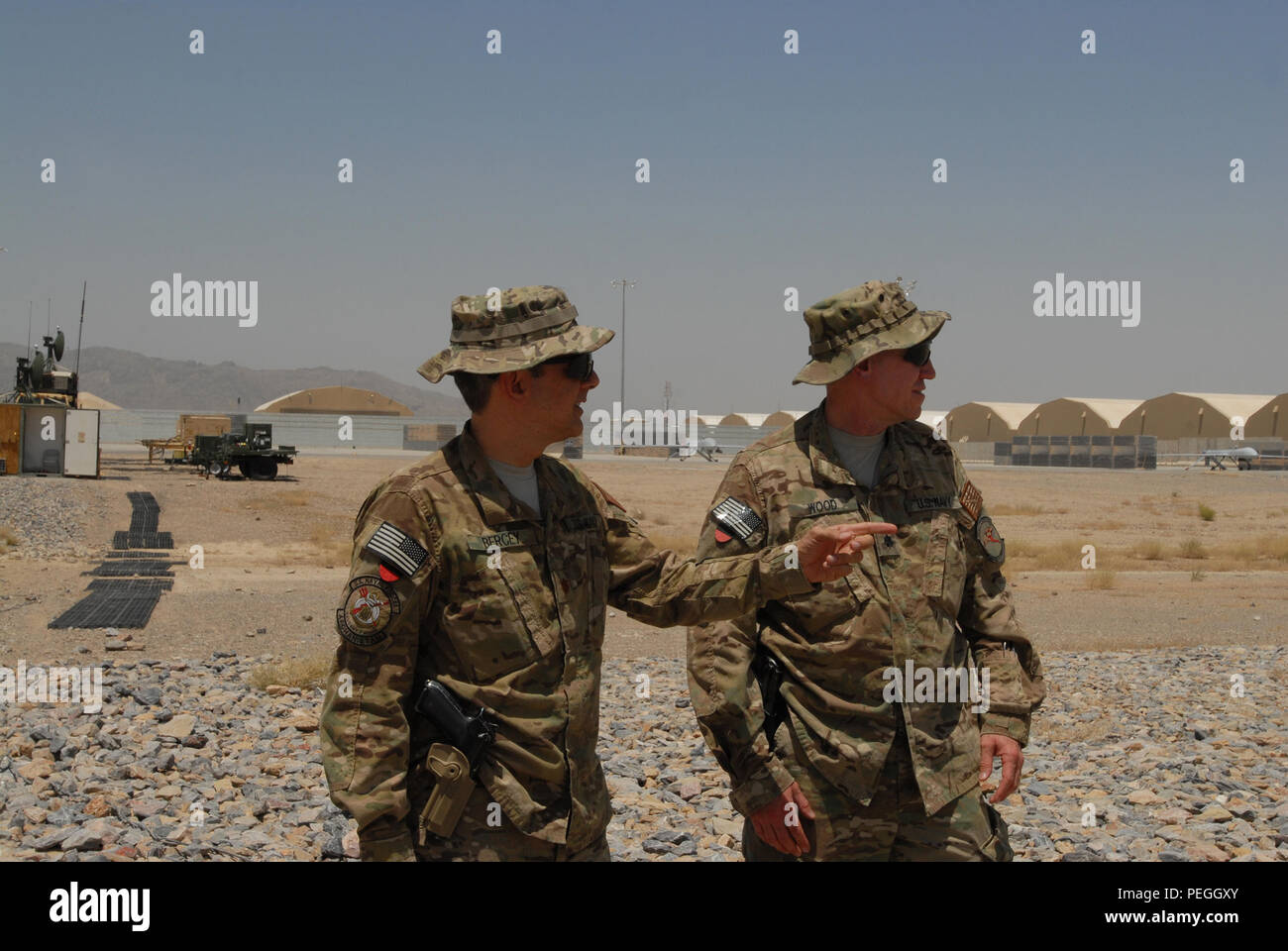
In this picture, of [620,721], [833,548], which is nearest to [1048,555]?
[620,721]

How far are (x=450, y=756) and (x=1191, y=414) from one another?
86.0m

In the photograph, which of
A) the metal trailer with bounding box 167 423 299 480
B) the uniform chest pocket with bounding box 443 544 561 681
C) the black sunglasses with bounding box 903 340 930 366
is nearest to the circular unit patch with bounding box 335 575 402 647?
the uniform chest pocket with bounding box 443 544 561 681

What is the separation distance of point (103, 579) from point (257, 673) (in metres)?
7.55

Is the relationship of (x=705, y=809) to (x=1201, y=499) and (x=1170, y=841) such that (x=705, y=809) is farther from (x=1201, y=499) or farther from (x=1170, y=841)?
(x=1201, y=499)

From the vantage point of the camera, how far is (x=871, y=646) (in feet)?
10.6

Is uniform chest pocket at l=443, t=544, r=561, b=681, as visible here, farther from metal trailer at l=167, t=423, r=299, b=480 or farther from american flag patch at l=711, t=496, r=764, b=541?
metal trailer at l=167, t=423, r=299, b=480

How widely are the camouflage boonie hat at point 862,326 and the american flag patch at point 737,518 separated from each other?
0.44 m

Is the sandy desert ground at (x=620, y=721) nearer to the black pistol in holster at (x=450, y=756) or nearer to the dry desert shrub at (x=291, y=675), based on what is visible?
the dry desert shrub at (x=291, y=675)

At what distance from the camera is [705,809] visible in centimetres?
645

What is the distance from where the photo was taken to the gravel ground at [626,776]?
567cm

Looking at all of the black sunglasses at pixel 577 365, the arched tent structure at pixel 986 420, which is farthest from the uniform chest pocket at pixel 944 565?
the arched tent structure at pixel 986 420

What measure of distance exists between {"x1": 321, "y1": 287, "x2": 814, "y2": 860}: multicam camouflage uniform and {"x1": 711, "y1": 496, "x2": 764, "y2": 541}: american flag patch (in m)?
0.35

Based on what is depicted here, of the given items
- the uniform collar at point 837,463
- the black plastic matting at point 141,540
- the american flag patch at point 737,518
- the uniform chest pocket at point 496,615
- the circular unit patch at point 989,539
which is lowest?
the black plastic matting at point 141,540

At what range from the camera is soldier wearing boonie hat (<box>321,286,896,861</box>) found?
256 centimetres
